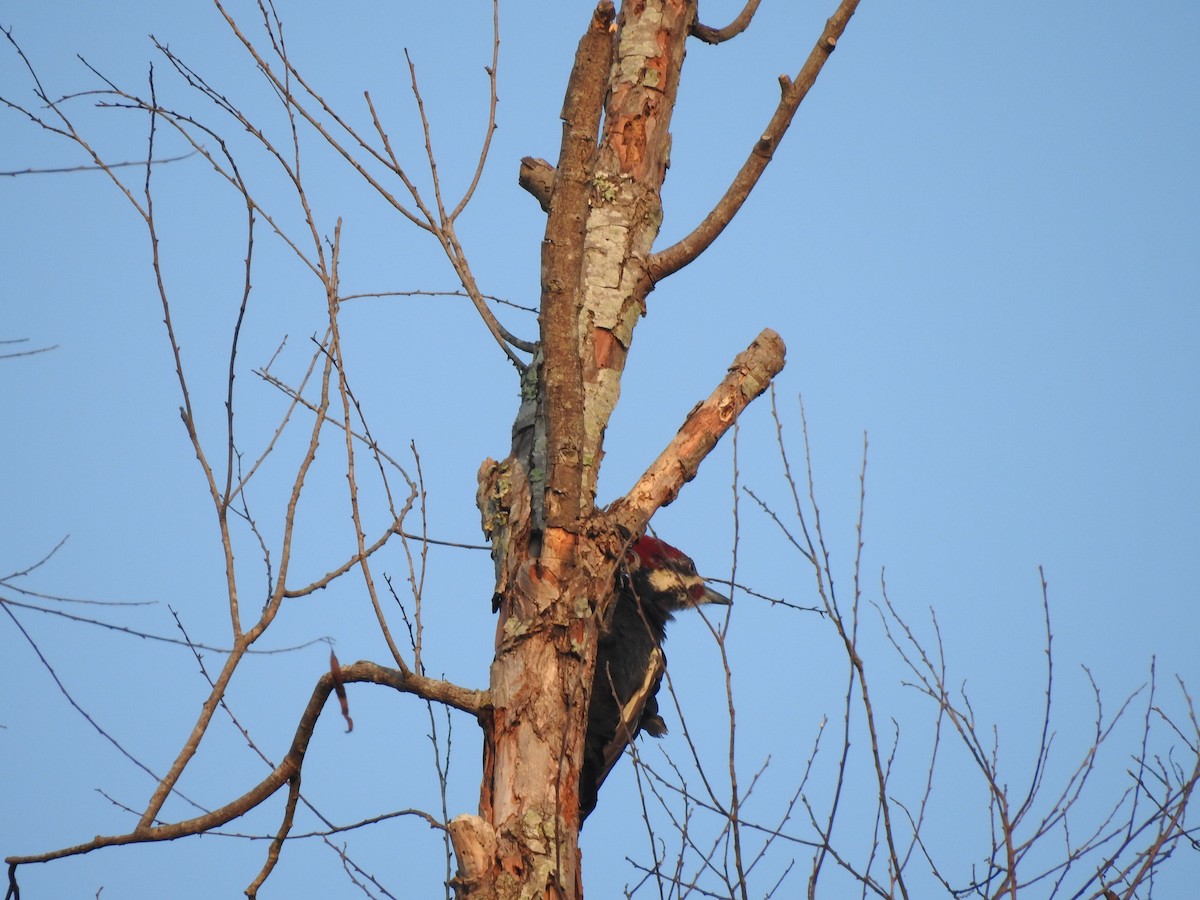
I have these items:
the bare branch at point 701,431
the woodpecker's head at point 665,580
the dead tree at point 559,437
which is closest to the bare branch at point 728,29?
the dead tree at point 559,437

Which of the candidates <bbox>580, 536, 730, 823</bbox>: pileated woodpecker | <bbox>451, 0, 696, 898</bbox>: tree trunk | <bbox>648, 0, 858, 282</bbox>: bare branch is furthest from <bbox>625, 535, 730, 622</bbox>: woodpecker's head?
<bbox>648, 0, 858, 282</bbox>: bare branch

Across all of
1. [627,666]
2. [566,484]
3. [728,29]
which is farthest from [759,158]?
[627,666]

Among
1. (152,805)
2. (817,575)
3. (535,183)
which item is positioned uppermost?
(535,183)

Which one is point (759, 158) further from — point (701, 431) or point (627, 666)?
point (627, 666)

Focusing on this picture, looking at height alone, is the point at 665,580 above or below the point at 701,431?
below

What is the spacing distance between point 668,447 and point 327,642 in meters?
1.09

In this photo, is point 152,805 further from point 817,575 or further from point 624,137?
point 624,137

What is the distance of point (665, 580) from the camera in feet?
11.6

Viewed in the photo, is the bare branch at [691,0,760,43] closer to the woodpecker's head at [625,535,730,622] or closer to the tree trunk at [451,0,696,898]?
the tree trunk at [451,0,696,898]

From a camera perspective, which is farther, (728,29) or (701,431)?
(728,29)

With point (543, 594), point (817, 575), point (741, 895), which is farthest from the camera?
point (543, 594)

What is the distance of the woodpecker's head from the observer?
3531 mm

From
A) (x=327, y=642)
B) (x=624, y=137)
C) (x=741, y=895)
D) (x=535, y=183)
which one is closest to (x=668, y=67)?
(x=624, y=137)

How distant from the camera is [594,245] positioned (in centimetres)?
316
